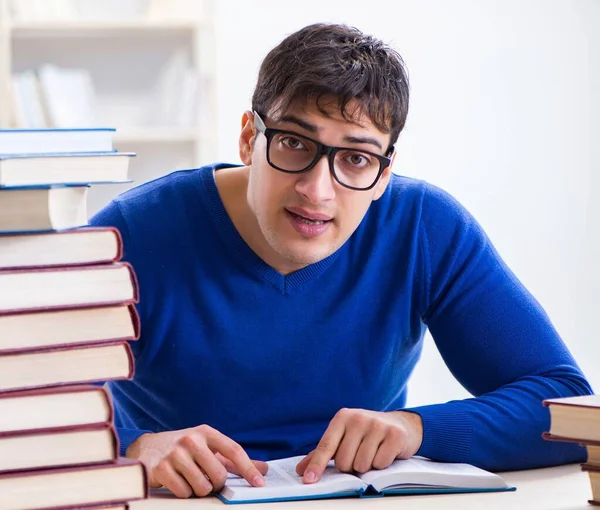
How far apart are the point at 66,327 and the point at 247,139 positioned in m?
0.79

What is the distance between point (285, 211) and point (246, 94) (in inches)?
101

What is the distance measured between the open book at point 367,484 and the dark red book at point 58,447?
A: 265 millimetres

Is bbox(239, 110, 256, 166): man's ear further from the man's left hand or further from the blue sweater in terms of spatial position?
the man's left hand

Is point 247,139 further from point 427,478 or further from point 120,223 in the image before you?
point 427,478

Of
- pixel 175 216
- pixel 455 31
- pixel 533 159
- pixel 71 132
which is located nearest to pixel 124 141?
pixel 455 31

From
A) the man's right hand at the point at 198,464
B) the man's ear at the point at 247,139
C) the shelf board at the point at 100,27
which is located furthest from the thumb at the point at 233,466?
the shelf board at the point at 100,27

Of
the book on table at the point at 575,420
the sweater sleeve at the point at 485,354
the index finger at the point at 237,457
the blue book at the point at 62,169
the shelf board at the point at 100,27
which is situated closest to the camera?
the blue book at the point at 62,169

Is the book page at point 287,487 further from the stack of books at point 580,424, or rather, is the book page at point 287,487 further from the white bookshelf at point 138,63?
the white bookshelf at point 138,63

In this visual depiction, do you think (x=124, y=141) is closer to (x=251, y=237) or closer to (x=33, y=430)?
(x=251, y=237)

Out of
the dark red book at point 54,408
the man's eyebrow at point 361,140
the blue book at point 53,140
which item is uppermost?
the blue book at point 53,140

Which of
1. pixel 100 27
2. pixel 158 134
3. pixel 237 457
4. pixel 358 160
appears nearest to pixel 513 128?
pixel 158 134

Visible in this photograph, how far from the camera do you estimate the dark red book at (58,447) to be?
0.90 metres

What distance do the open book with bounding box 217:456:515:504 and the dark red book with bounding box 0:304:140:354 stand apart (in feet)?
Result: 1.04

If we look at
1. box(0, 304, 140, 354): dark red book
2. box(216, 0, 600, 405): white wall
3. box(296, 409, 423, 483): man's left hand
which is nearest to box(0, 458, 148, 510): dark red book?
box(0, 304, 140, 354): dark red book
